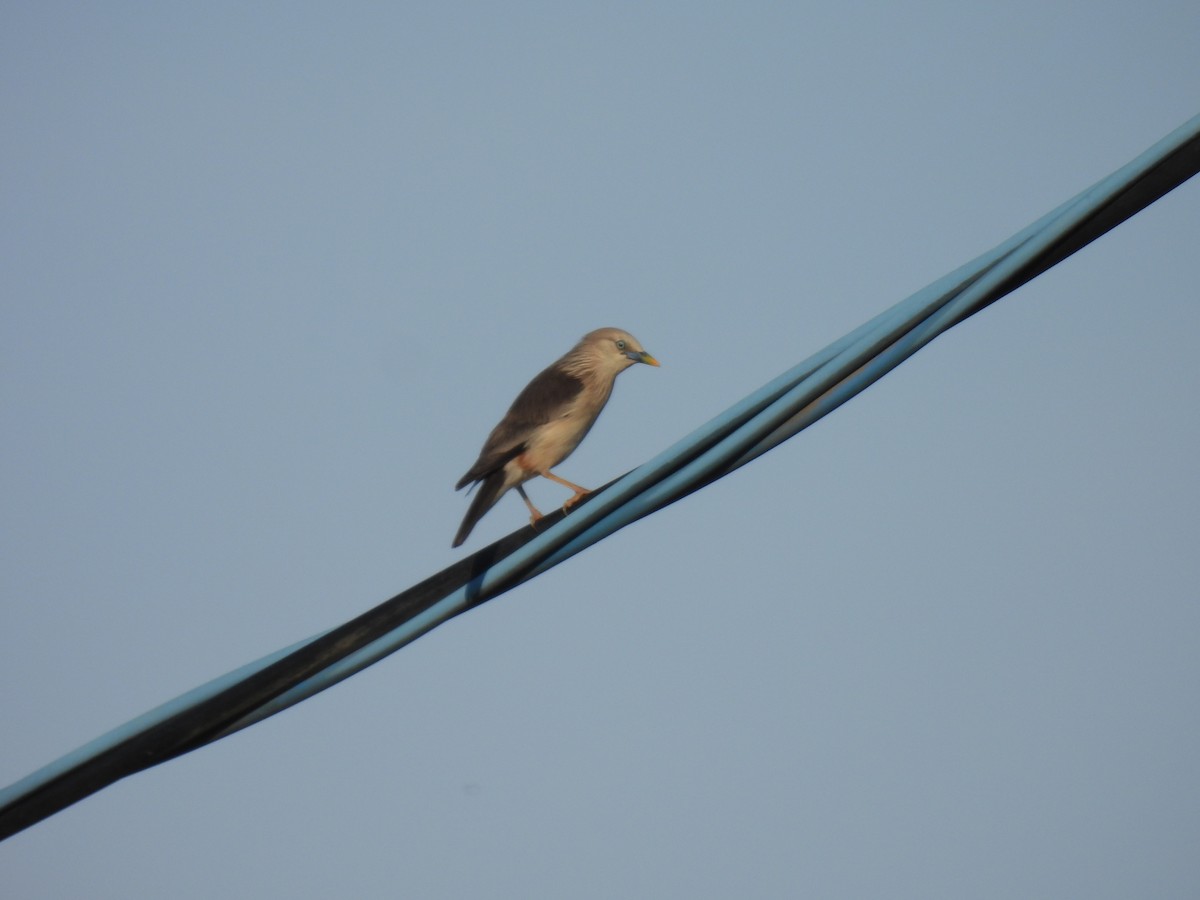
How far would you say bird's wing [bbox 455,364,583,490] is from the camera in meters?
5.86

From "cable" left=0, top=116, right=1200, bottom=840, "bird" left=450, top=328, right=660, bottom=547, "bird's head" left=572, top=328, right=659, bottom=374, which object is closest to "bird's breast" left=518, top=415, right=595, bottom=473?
"bird" left=450, top=328, right=660, bottom=547

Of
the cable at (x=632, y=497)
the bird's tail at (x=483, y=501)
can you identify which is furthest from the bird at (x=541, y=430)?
the cable at (x=632, y=497)

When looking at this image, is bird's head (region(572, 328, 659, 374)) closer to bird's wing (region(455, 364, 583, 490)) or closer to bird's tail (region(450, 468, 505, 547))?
bird's wing (region(455, 364, 583, 490))

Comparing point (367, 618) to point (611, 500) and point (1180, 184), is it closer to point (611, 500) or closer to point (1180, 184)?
point (611, 500)

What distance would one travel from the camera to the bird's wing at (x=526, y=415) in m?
5.86

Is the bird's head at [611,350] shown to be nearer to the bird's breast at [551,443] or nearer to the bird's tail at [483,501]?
the bird's breast at [551,443]

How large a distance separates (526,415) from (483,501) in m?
0.49

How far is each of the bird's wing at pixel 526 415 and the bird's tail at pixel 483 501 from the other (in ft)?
0.35

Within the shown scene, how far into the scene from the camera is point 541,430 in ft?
20.9

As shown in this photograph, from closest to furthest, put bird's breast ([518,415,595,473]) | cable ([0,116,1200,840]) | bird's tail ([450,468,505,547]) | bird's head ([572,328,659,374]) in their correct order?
cable ([0,116,1200,840]) < bird's tail ([450,468,505,547]) < bird's breast ([518,415,595,473]) < bird's head ([572,328,659,374])

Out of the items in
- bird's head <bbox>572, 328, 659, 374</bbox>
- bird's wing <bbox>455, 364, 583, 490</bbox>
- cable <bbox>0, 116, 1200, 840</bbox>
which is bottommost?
cable <bbox>0, 116, 1200, 840</bbox>

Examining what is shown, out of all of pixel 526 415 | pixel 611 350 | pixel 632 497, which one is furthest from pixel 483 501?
pixel 632 497

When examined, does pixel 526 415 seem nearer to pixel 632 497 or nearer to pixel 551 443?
pixel 551 443

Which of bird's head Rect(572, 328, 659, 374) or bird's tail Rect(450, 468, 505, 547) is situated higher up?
bird's head Rect(572, 328, 659, 374)
